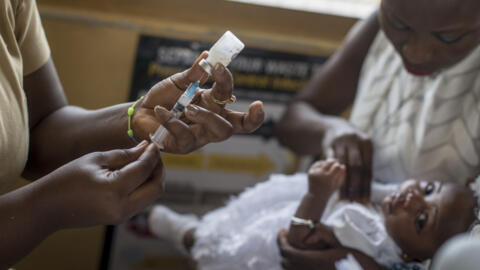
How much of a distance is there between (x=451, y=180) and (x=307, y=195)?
14.7 inches

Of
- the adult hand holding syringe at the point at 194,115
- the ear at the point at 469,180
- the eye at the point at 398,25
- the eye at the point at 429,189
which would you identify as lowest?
the eye at the point at 429,189

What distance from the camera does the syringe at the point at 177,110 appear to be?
81 centimetres

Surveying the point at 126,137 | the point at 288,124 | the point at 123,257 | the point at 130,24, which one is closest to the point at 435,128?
the point at 288,124

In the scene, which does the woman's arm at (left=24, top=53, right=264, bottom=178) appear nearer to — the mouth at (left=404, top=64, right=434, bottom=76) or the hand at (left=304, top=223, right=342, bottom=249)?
the hand at (left=304, top=223, right=342, bottom=249)

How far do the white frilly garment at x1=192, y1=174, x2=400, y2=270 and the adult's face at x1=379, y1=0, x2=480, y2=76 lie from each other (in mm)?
394

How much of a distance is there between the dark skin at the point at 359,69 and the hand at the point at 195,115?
478 millimetres

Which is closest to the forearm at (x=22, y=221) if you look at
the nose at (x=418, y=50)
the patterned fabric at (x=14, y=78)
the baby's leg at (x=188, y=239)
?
the patterned fabric at (x=14, y=78)

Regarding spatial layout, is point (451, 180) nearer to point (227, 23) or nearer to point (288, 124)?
point (288, 124)

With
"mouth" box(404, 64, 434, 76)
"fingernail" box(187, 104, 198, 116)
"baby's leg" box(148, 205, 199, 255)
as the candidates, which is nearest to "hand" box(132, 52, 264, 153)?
"fingernail" box(187, 104, 198, 116)

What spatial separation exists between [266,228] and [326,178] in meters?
0.22

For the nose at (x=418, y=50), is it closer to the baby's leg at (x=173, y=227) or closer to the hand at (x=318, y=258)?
the hand at (x=318, y=258)

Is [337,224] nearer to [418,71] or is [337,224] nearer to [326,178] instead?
[326,178]

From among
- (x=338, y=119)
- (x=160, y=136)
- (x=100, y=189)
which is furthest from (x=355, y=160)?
(x=100, y=189)

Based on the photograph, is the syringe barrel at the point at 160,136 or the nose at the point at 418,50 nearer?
the syringe barrel at the point at 160,136
